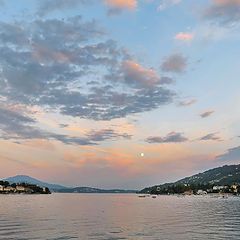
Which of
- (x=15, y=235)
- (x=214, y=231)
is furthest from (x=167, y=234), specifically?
(x=15, y=235)

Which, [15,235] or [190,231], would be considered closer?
[15,235]

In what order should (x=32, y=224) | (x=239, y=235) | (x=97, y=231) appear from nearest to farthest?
(x=239, y=235) < (x=97, y=231) < (x=32, y=224)

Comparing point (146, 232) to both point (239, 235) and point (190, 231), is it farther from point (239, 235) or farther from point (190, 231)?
point (239, 235)

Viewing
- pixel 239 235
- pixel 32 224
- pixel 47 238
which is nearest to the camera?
pixel 47 238

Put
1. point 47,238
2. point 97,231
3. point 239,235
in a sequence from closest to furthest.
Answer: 1. point 47,238
2. point 239,235
3. point 97,231

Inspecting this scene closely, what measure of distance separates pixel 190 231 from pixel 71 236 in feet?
63.9

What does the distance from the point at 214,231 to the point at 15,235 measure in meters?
30.5

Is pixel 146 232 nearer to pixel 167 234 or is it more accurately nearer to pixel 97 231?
pixel 167 234

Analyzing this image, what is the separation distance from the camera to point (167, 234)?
5806cm

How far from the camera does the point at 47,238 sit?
171 ft

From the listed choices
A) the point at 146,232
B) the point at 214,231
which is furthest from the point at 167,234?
the point at 214,231

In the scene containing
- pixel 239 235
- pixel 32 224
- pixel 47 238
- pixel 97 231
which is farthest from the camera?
pixel 32 224

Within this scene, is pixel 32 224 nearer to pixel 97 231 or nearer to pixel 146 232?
pixel 97 231

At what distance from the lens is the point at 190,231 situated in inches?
2447
